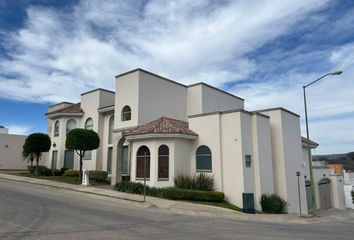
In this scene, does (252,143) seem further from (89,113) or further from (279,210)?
(89,113)

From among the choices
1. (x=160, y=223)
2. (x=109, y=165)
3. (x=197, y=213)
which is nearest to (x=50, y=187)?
(x=109, y=165)

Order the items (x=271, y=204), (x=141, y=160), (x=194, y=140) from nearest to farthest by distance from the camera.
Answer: (x=271, y=204) → (x=141, y=160) → (x=194, y=140)

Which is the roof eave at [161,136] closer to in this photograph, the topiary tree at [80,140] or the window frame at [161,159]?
the window frame at [161,159]

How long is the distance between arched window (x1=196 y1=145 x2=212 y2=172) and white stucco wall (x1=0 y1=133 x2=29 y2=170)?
28.8m

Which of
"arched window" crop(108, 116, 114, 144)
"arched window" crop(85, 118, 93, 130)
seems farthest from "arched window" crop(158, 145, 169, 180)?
"arched window" crop(85, 118, 93, 130)

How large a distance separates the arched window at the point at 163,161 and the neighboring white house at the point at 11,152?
28.4m

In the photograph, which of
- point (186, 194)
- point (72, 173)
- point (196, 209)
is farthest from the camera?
point (72, 173)

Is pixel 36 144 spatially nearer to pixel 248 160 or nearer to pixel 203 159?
pixel 203 159

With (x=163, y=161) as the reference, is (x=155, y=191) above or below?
below

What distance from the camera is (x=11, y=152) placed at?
139 feet

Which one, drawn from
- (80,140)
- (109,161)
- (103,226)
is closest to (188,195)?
(103,226)

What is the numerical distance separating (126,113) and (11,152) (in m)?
23.9

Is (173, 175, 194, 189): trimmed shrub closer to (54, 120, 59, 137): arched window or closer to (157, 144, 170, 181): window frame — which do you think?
(157, 144, 170, 181): window frame

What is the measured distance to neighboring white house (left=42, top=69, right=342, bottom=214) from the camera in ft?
71.2
